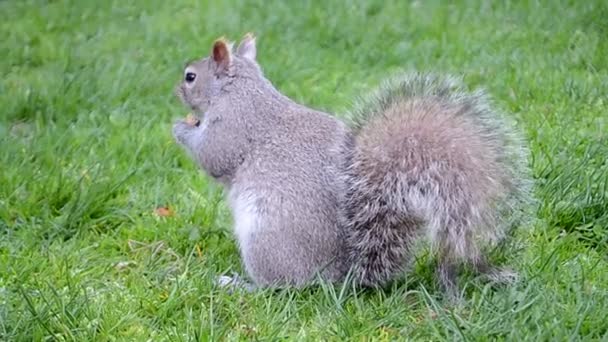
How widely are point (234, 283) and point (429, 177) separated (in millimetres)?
648

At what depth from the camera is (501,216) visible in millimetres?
2359

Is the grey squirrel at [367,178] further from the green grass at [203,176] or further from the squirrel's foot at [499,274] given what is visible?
the green grass at [203,176]

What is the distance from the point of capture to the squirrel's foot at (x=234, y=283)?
2619 mm

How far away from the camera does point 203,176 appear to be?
3.45 m

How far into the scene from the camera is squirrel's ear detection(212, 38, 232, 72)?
2900 millimetres

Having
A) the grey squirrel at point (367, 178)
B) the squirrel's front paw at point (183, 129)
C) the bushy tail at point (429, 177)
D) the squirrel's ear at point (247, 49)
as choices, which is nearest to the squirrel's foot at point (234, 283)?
the grey squirrel at point (367, 178)

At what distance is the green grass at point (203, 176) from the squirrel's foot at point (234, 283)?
0.05 meters

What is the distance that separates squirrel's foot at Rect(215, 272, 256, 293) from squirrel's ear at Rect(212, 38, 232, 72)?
62cm

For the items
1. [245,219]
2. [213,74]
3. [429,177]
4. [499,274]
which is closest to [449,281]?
[499,274]

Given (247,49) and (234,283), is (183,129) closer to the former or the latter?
(247,49)

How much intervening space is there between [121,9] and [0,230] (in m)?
2.66

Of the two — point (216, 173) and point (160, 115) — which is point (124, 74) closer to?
point (160, 115)

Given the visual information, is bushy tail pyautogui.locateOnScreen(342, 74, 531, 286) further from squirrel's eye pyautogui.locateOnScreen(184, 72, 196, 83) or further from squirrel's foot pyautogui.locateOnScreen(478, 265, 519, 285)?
squirrel's eye pyautogui.locateOnScreen(184, 72, 196, 83)

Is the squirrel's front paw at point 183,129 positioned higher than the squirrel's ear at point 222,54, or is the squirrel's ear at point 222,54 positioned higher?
the squirrel's ear at point 222,54
